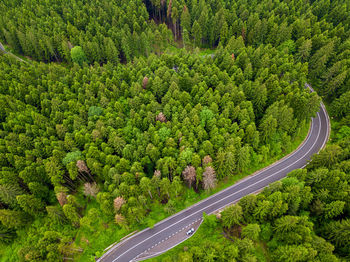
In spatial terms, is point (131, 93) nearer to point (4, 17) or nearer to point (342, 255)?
point (342, 255)

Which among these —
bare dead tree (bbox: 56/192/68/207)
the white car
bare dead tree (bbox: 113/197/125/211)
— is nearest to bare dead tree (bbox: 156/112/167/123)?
bare dead tree (bbox: 113/197/125/211)

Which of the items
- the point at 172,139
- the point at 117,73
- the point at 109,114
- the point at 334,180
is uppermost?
the point at 117,73

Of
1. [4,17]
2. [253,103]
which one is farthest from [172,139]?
[4,17]

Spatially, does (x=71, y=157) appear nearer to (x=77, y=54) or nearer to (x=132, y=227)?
(x=132, y=227)

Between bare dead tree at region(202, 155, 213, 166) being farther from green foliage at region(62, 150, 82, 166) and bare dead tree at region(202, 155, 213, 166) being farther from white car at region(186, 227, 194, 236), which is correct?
green foliage at region(62, 150, 82, 166)

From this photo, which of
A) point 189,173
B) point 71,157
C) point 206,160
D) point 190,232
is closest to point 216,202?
point 190,232

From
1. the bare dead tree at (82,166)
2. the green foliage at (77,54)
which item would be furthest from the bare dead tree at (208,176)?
the green foliage at (77,54)

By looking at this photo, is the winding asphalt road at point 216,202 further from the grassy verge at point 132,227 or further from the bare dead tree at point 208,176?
the bare dead tree at point 208,176
